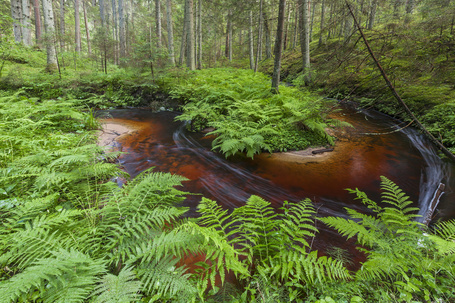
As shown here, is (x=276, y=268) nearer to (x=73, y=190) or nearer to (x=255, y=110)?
(x=73, y=190)

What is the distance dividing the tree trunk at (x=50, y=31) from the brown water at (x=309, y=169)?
29.2 ft

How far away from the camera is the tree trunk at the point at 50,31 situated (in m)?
10.6

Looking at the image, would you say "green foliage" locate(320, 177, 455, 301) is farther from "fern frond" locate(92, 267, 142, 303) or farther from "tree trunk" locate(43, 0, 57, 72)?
"tree trunk" locate(43, 0, 57, 72)

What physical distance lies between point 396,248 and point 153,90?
11.1m

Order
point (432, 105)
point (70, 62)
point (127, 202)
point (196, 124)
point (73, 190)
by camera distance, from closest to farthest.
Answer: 1. point (127, 202)
2. point (73, 190)
3. point (432, 105)
4. point (196, 124)
5. point (70, 62)

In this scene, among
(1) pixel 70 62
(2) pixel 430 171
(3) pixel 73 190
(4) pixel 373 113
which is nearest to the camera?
(3) pixel 73 190

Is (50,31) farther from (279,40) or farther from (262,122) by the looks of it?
(262,122)

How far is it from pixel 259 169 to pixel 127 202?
11.4 feet

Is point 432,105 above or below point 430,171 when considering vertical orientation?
above

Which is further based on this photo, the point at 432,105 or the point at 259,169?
the point at 432,105

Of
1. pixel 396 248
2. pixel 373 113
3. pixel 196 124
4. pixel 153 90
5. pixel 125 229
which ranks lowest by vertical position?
pixel 396 248

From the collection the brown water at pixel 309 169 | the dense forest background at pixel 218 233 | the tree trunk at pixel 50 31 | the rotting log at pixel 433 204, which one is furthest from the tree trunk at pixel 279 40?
the tree trunk at pixel 50 31

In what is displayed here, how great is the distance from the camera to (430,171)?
191 inches

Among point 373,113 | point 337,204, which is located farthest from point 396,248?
point 373,113
